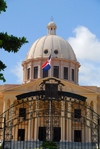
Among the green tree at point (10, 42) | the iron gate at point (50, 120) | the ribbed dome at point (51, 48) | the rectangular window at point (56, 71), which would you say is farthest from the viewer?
the ribbed dome at point (51, 48)

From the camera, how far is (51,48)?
5403 cm

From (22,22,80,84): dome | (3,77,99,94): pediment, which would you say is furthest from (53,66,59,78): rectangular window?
(3,77,99,94): pediment

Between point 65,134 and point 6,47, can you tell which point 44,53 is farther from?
point 6,47

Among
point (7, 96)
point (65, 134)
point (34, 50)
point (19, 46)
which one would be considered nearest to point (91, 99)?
point (65, 134)

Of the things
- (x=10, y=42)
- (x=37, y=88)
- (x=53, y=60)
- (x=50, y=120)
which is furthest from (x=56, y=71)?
(x=10, y=42)

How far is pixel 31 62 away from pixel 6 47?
39.0 m

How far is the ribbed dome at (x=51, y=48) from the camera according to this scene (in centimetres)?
5431

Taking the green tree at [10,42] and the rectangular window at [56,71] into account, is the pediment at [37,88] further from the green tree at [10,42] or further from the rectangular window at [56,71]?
the green tree at [10,42]

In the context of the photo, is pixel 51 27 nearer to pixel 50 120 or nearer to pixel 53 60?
pixel 53 60

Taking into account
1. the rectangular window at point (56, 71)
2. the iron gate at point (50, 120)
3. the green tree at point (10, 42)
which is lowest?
the iron gate at point (50, 120)

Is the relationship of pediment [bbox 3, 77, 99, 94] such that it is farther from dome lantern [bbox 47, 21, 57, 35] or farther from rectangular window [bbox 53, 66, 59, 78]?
dome lantern [bbox 47, 21, 57, 35]

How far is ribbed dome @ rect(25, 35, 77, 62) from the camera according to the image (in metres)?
54.3

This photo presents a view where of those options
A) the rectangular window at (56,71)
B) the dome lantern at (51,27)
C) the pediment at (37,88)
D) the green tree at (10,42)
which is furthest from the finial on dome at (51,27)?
the green tree at (10,42)

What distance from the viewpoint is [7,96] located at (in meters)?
44.2
